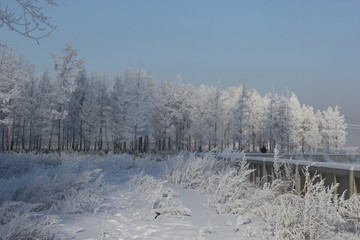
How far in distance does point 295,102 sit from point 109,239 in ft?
258

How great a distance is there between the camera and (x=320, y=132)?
83.7 m

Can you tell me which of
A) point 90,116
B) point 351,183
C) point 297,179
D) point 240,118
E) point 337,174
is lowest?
point 297,179

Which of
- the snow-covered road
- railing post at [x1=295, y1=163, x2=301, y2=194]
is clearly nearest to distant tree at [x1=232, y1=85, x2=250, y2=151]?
railing post at [x1=295, y1=163, x2=301, y2=194]

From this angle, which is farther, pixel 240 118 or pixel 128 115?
pixel 240 118

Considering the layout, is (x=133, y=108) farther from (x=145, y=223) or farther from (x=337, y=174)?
(x=145, y=223)

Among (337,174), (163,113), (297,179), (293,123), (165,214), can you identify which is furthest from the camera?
(293,123)

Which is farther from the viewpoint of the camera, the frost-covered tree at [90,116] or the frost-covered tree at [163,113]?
the frost-covered tree at [163,113]

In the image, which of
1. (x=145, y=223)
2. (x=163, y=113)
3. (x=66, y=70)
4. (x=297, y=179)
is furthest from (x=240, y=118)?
(x=145, y=223)

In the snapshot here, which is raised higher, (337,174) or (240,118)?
(240,118)

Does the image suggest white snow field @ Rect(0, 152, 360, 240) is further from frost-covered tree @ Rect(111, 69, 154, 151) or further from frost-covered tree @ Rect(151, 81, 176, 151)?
frost-covered tree @ Rect(151, 81, 176, 151)

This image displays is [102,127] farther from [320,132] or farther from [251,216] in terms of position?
[251,216]

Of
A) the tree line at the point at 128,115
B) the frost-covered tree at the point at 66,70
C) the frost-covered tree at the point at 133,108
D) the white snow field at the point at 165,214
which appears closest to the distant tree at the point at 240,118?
the tree line at the point at 128,115

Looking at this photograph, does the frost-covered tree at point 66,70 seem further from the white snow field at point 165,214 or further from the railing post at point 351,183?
the railing post at point 351,183

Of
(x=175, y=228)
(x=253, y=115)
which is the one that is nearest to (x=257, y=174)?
(x=175, y=228)
